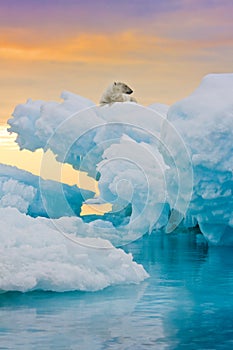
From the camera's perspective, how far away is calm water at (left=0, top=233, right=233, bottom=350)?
9.87 meters

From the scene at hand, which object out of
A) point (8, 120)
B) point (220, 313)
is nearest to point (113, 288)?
point (220, 313)

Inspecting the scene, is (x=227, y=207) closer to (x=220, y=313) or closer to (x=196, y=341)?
(x=220, y=313)

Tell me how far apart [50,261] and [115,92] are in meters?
9.59

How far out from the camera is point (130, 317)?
1138cm

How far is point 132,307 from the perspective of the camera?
39.8ft

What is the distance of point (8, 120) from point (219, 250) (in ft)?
42.4

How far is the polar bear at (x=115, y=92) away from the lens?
71.2ft

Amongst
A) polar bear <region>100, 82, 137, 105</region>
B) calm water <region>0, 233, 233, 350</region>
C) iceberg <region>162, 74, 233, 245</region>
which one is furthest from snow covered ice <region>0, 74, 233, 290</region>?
polar bear <region>100, 82, 137, 105</region>

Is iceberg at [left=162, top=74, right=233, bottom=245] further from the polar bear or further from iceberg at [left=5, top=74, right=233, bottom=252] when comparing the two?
the polar bear

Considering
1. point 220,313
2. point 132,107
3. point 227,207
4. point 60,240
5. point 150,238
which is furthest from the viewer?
point 150,238

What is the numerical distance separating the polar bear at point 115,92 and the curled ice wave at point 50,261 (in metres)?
7.98

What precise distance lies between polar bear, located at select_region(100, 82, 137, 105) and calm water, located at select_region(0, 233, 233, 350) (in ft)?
23.1

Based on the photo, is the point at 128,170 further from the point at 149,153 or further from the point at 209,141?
the point at 209,141

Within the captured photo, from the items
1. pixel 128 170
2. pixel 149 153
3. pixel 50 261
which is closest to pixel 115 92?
pixel 149 153
